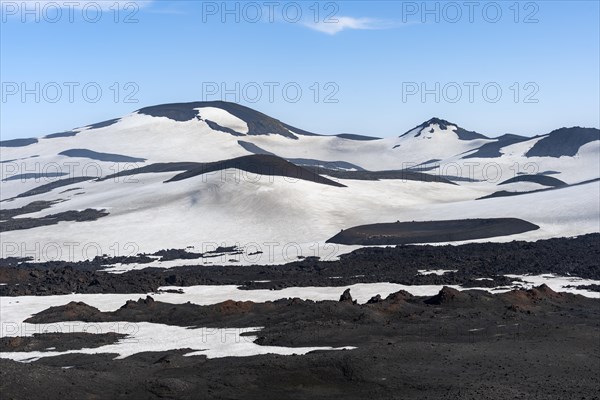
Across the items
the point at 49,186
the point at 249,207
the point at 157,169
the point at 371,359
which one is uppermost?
the point at 157,169

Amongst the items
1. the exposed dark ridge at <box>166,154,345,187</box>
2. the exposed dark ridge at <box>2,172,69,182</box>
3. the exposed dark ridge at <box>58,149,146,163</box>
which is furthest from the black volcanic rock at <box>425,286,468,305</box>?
the exposed dark ridge at <box>58,149,146,163</box>

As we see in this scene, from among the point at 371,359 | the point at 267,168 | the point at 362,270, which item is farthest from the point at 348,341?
the point at 267,168

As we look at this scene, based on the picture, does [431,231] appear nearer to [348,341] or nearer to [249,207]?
[249,207]

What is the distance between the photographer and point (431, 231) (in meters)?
83.9

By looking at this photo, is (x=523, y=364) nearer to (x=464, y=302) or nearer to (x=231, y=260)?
(x=464, y=302)

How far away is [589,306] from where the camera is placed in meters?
49.6

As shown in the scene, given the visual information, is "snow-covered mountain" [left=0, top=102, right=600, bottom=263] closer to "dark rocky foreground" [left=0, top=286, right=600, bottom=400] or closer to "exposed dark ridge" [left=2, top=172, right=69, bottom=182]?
"exposed dark ridge" [left=2, top=172, right=69, bottom=182]

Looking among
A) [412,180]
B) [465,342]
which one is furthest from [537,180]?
[465,342]

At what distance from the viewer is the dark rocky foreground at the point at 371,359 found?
31281 mm

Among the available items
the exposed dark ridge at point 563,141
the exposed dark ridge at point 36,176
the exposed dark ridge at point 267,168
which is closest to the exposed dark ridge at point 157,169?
the exposed dark ridge at point 267,168

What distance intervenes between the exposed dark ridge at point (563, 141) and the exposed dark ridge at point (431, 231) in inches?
4089

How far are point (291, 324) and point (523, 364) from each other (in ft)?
43.1

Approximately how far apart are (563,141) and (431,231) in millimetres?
115297

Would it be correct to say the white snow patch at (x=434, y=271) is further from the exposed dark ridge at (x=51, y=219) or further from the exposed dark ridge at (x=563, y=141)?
the exposed dark ridge at (x=563, y=141)
